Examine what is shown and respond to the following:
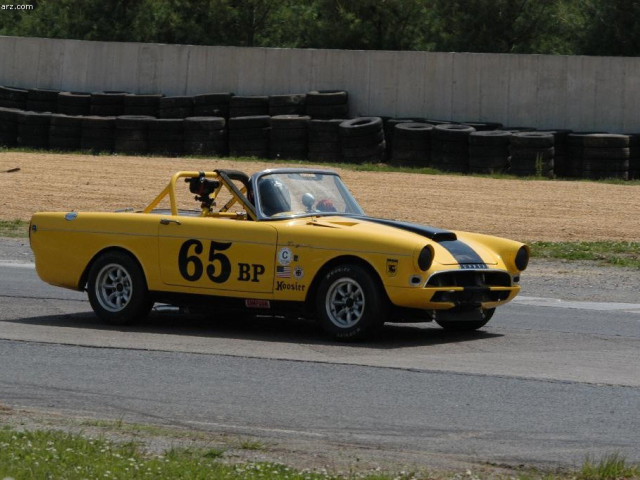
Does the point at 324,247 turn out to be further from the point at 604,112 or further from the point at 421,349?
the point at 604,112

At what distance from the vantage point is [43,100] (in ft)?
94.1

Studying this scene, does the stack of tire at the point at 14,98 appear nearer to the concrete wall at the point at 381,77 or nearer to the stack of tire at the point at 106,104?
the stack of tire at the point at 106,104

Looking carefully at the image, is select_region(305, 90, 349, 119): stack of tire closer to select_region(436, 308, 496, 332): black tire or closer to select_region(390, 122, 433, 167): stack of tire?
select_region(390, 122, 433, 167): stack of tire

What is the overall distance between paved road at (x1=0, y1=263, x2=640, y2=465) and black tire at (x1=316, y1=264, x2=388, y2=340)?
159 mm

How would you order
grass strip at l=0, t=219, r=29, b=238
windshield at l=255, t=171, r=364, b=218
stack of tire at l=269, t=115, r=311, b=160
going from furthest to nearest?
stack of tire at l=269, t=115, r=311, b=160, grass strip at l=0, t=219, r=29, b=238, windshield at l=255, t=171, r=364, b=218

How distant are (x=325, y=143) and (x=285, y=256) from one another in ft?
53.4

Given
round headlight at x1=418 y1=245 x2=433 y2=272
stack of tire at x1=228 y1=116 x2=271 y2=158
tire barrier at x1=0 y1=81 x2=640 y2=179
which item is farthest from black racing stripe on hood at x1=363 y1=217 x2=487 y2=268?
stack of tire at x1=228 y1=116 x2=271 y2=158

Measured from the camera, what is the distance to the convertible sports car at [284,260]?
31.4ft

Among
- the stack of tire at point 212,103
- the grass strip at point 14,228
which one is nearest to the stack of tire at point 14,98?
the stack of tire at point 212,103

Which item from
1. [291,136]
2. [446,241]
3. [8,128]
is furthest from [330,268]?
[8,128]

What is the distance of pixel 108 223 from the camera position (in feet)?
35.4

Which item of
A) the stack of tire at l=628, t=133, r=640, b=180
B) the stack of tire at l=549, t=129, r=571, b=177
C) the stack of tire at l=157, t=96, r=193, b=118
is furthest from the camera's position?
Answer: the stack of tire at l=157, t=96, r=193, b=118

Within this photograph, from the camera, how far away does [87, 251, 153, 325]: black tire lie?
10.6m

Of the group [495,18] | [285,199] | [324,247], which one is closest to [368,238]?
[324,247]
